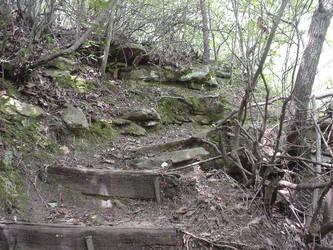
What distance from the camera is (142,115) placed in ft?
18.9

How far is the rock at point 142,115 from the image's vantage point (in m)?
5.67

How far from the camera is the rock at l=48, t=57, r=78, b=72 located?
5.32m

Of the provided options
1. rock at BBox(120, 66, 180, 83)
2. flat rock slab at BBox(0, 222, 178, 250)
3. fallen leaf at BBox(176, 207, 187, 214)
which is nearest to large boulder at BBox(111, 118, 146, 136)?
rock at BBox(120, 66, 180, 83)

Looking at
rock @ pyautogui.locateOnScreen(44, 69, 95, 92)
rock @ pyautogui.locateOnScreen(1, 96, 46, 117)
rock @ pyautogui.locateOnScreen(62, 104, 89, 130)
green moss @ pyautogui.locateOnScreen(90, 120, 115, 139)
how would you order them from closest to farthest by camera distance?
rock @ pyautogui.locateOnScreen(1, 96, 46, 117) < rock @ pyautogui.locateOnScreen(62, 104, 89, 130) < green moss @ pyautogui.locateOnScreen(90, 120, 115, 139) < rock @ pyautogui.locateOnScreen(44, 69, 95, 92)

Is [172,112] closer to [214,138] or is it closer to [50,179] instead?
[214,138]

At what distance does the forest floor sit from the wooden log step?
0.09 metres

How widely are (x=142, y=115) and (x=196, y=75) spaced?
2.66 m

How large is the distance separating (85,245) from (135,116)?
3365 millimetres

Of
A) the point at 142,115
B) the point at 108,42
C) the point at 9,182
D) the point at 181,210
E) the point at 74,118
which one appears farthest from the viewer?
the point at 108,42

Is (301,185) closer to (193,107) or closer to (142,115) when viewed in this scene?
(142,115)

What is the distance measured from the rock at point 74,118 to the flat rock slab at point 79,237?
2010 millimetres

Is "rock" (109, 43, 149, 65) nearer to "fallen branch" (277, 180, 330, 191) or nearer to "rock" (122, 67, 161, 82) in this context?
"rock" (122, 67, 161, 82)

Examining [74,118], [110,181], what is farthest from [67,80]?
[110,181]

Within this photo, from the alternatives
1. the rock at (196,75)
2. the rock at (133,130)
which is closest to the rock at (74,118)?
the rock at (133,130)
